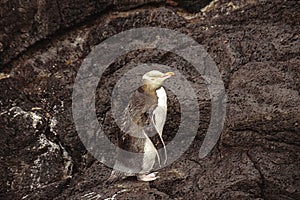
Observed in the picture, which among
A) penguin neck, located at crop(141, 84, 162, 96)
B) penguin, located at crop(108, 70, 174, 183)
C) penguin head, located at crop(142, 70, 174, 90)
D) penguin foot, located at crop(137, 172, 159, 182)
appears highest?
penguin head, located at crop(142, 70, 174, 90)

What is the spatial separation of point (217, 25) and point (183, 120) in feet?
2.48

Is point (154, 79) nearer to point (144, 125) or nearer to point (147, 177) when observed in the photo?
point (144, 125)

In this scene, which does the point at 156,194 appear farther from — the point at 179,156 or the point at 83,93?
the point at 83,93

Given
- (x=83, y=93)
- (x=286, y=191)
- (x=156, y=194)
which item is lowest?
(x=286, y=191)

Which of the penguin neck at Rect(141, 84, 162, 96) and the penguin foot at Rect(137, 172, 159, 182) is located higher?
the penguin neck at Rect(141, 84, 162, 96)

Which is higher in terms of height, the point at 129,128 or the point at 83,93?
the point at 83,93

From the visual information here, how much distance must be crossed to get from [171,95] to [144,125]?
371 mm

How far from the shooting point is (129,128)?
3.96 metres

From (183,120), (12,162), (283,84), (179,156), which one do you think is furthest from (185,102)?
(12,162)

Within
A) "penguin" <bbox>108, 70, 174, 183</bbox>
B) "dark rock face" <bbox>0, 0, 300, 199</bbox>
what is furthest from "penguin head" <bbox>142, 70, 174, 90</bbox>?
"dark rock face" <bbox>0, 0, 300, 199</bbox>

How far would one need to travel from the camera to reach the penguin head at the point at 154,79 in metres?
3.92

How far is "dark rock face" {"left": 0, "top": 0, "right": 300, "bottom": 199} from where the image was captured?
155 inches

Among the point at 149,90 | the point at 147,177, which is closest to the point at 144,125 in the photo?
the point at 149,90

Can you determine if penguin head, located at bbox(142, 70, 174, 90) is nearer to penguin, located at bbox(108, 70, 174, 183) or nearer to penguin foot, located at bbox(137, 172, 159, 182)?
penguin, located at bbox(108, 70, 174, 183)
